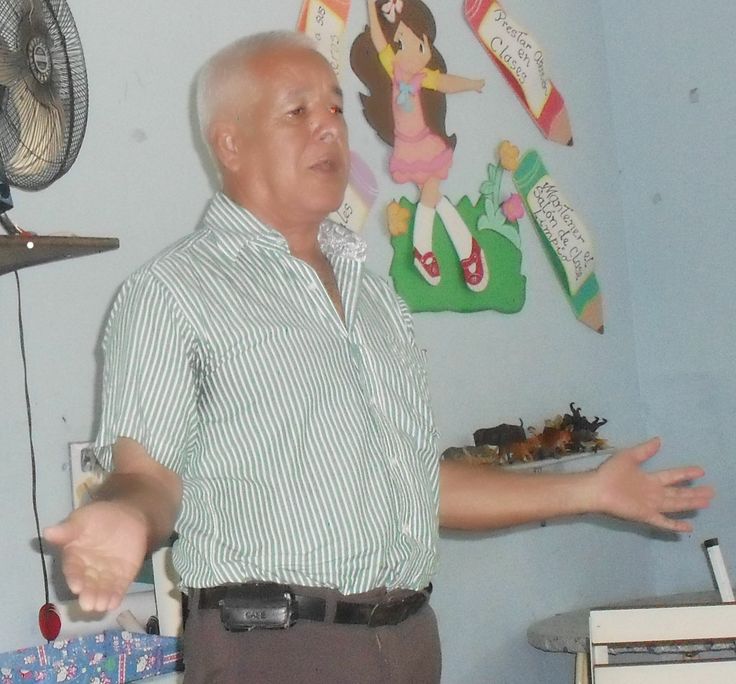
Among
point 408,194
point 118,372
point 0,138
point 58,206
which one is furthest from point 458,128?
point 118,372

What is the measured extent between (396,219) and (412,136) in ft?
0.74

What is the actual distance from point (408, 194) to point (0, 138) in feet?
3.79

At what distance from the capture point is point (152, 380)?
127 cm

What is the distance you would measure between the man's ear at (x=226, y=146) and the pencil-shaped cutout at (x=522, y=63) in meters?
1.40

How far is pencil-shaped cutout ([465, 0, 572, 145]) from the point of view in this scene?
2.85 meters

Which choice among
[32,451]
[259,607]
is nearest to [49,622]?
[32,451]

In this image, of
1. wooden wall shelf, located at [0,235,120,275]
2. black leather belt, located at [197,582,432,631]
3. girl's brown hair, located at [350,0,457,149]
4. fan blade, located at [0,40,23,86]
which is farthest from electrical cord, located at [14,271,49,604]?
girl's brown hair, located at [350,0,457,149]

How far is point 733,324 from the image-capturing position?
10.3 feet

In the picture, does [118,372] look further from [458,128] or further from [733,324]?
[733,324]

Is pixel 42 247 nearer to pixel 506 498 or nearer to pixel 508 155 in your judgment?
pixel 506 498

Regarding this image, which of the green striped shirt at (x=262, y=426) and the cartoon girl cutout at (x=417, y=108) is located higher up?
the cartoon girl cutout at (x=417, y=108)

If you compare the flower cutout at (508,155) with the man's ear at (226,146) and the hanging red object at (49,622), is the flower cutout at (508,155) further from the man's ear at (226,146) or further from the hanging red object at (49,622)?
the hanging red object at (49,622)

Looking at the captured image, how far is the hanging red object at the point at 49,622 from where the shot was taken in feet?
5.51

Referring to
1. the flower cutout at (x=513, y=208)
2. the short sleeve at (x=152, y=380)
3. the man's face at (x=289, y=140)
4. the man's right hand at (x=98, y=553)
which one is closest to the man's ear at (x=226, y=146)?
the man's face at (x=289, y=140)
